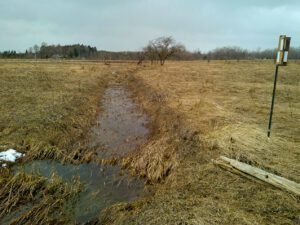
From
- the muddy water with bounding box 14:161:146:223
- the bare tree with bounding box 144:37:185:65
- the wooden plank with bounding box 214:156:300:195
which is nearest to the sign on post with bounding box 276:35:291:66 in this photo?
the wooden plank with bounding box 214:156:300:195

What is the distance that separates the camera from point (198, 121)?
1024cm

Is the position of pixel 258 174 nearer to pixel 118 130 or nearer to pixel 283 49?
pixel 283 49

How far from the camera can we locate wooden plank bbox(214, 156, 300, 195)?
4.91 meters

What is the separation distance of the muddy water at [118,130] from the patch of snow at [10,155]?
242 centimetres

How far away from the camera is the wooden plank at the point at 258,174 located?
491cm

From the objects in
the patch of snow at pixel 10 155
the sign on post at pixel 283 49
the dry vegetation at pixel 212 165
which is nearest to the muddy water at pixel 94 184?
the dry vegetation at pixel 212 165

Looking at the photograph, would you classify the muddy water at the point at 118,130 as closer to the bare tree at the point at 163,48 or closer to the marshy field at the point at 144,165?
the marshy field at the point at 144,165

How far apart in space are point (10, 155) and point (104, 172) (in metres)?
2.90

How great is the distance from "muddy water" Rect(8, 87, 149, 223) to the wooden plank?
2301mm

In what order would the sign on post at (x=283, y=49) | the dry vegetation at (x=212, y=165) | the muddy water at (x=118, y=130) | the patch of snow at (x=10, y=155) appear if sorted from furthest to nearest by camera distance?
the muddy water at (x=118, y=130) → the sign on post at (x=283, y=49) → the patch of snow at (x=10, y=155) → the dry vegetation at (x=212, y=165)

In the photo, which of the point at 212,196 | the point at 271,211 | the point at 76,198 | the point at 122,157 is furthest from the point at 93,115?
the point at 271,211

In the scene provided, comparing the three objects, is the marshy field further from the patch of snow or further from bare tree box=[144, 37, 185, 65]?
bare tree box=[144, 37, 185, 65]

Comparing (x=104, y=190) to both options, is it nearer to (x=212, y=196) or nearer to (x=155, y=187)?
(x=155, y=187)

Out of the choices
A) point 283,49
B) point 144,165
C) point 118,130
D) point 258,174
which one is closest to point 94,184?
point 144,165
